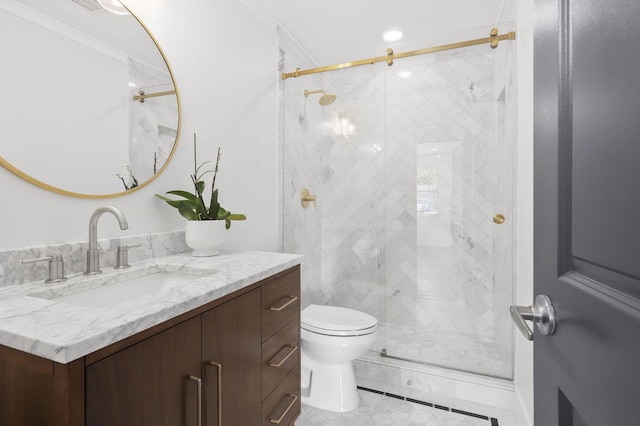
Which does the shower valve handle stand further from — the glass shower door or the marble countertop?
the marble countertop

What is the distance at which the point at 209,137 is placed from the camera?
1.70 meters

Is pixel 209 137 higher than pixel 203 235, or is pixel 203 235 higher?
pixel 209 137

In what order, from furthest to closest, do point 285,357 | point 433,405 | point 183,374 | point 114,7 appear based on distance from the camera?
point 433,405 → point 285,357 → point 114,7 → point 183,374

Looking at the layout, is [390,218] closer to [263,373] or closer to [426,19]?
[426,19]

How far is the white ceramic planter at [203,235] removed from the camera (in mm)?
1365

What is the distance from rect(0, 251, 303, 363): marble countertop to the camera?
58 centimetres

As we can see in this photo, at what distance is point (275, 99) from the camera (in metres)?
2.35

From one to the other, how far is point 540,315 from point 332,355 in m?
1.39

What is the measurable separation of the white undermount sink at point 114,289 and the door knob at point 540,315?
2.99 ft

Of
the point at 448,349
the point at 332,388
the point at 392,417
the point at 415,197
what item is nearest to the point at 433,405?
the point at 392,417

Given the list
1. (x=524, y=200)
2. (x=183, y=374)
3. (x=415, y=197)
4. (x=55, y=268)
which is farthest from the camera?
(x=415, y=197)

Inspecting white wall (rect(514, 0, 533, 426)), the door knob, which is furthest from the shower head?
the door knob

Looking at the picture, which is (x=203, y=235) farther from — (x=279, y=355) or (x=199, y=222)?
(x=279, y=355)

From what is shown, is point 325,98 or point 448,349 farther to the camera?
point 325,98
